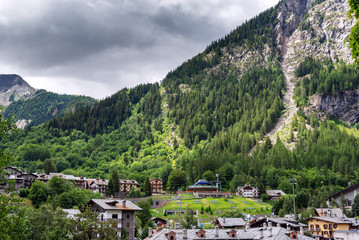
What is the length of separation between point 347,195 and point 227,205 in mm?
47592

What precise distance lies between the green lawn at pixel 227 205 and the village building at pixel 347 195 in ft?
82.1

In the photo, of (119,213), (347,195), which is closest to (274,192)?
(347,195)

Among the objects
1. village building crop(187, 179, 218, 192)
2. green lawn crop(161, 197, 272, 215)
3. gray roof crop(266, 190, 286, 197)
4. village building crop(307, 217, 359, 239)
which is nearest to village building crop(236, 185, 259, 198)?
gray roof crop(266, 190, 286, 197)

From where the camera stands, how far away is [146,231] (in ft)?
351

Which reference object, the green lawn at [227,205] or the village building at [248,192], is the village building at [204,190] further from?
the green lawn at [227,205]

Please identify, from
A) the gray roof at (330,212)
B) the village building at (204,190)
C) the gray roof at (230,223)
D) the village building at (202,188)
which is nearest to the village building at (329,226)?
the gray roof at (330,212)

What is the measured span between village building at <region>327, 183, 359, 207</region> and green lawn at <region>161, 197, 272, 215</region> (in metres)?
25.0

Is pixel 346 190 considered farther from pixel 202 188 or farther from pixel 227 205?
pixel 202 188

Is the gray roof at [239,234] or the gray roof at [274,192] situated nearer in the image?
the gray roof at [239,234]

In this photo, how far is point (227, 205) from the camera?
16112cm

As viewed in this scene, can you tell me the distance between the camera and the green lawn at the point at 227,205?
Result: 6053 inches

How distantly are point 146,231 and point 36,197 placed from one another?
148 ft

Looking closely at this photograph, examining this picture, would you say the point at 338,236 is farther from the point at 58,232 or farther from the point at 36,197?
the point at 36,197

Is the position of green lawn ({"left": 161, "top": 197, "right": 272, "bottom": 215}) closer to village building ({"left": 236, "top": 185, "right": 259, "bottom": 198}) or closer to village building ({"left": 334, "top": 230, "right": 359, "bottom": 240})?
village building ({"left": 236, "top": 185, "right": 259, "bottom": 198})
